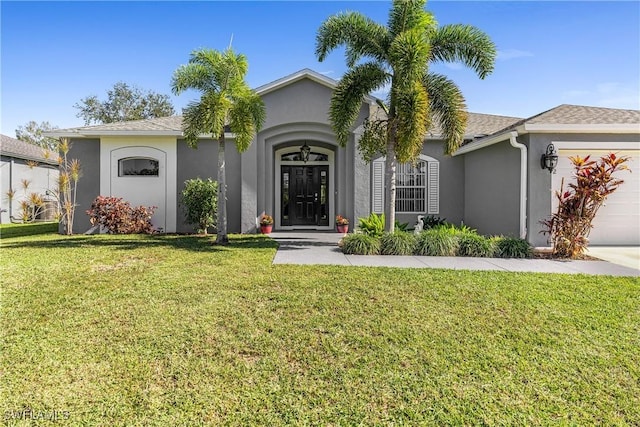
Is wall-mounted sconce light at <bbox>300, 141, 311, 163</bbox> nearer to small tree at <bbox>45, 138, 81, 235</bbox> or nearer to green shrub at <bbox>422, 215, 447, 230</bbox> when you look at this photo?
green shrub at <bbox>422, 215, 447, 230</bbox>

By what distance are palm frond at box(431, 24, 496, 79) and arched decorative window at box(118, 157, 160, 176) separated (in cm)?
1013

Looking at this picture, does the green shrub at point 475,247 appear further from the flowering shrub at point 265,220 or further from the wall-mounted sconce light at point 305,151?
the wall-mounted sconce light at point 305,151

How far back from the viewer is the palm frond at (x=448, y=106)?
929cm

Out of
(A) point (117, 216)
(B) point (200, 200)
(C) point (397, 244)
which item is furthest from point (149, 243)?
(C) point (397, 244)

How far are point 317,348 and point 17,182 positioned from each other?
23071 mm

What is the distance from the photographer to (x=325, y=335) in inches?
159

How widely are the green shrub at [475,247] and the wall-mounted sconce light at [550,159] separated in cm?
272

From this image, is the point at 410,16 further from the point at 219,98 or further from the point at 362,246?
the point at 362,246

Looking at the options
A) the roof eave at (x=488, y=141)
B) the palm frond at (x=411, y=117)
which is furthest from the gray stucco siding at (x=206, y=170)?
the roof eave at (x=488, y=141)

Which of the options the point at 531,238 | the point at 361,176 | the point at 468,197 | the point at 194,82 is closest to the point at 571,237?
the point at 531,238

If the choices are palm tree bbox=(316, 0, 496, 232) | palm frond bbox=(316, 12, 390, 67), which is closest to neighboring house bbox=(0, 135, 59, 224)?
palm frond bbox=(316, 12, 390, 67)

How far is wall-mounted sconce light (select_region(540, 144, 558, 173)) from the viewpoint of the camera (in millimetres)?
9312

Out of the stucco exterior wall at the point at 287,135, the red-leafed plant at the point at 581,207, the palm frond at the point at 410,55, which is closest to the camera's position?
the palm frond at the point at 410,55

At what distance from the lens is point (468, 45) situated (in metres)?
9.01
